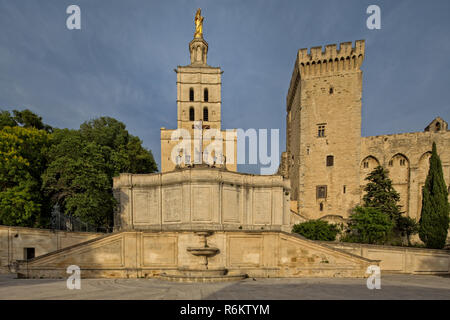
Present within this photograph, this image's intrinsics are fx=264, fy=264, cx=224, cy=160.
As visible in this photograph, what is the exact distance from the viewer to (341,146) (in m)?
37.4

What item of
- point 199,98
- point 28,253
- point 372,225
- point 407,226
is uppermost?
point 199,98

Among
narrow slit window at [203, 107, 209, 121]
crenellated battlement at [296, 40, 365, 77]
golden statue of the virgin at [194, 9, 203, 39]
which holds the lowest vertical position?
narrow slit window at [203, 107, 209, 121]

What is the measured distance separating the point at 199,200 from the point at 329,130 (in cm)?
2564

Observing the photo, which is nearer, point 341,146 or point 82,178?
point 82,178

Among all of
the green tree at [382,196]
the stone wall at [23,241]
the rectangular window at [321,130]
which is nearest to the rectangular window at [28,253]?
the stone wall at [23,241]

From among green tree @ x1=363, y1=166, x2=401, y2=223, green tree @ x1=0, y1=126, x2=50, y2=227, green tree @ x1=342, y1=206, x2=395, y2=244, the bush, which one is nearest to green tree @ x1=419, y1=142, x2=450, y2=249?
green tree @ x1=342, y1=206, x2=395, y2=244

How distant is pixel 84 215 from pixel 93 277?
5982 mm

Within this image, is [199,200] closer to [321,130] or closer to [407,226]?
[321,130]

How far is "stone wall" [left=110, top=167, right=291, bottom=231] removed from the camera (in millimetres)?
20281

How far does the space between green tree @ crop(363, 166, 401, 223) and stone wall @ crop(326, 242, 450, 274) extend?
32.3 feet

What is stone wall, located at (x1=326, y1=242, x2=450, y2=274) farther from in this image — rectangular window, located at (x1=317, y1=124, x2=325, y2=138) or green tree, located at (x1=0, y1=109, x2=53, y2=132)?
green tree, located at (x1=0, y1=109, x2=53, y2=132)

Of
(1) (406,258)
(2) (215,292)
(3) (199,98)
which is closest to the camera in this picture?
(2) (215,292)

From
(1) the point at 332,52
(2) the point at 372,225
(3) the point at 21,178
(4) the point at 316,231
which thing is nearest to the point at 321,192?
(2) the point at 372,225

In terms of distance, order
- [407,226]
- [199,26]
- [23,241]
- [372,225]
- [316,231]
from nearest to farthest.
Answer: [23,241]
[372,225]
[316,231]
[407,226]
[199,26]
